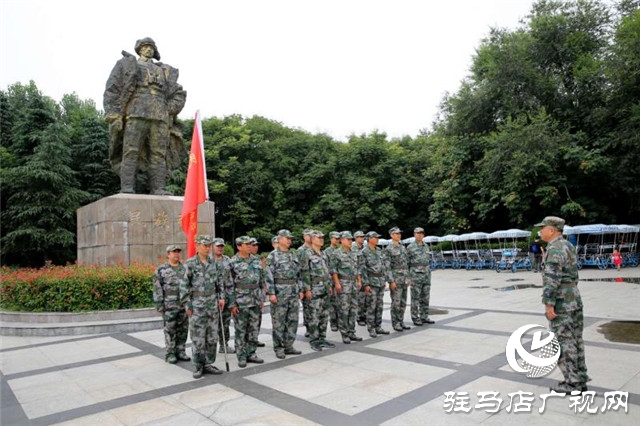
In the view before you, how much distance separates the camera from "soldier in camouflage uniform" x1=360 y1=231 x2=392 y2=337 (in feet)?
24.4

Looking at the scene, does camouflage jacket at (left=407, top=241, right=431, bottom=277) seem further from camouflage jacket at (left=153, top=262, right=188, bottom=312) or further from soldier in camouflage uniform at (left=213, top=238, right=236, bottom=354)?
camouflage jacket at (left=153, top=262, right=188, bottom=312)

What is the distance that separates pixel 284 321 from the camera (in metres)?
6.21

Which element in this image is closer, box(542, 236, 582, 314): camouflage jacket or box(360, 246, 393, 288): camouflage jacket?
box(542, 236, 582, 314): camouflage jacket

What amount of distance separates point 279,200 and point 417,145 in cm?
1280

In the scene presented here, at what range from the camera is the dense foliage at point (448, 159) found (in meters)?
20.8

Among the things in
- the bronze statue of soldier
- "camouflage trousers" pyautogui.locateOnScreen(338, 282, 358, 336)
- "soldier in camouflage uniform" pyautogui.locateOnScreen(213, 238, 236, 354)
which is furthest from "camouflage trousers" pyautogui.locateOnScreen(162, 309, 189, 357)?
the bronze statue of soldier

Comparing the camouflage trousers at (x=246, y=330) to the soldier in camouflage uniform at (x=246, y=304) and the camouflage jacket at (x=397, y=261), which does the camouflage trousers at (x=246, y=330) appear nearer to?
the soldier in camouflage uniform at (x=246, y=304)

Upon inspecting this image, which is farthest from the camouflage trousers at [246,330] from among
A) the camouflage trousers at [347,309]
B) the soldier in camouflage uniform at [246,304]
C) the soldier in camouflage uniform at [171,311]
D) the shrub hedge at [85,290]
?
the shrub hedge at [85,290]

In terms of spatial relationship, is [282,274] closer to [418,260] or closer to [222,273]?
[222,273]

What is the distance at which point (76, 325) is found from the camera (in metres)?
8.16

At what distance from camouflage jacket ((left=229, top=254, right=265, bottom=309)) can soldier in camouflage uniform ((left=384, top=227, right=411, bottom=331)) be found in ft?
8.65

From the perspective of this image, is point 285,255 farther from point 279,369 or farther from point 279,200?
point 279,200

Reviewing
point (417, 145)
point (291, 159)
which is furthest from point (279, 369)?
point (417, 145)

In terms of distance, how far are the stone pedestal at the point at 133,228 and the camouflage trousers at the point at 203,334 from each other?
4.85 m
